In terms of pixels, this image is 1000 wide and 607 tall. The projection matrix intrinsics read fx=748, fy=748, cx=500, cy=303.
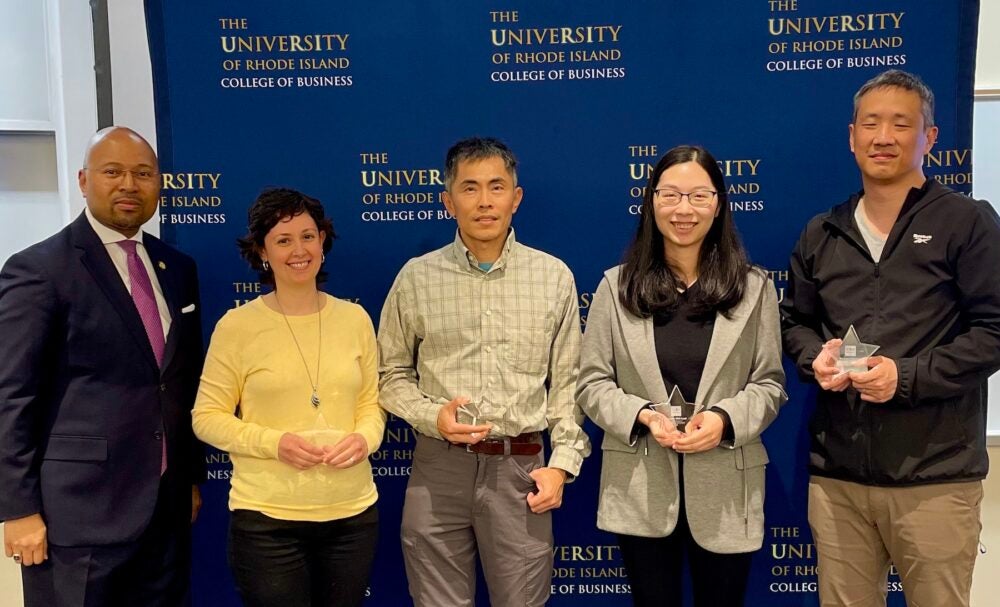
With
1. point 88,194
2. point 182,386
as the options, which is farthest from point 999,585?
point 88,194

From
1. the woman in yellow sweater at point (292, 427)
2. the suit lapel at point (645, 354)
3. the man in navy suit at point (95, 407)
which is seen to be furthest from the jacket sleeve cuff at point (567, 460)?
the man in navy suit at point (95, 407)

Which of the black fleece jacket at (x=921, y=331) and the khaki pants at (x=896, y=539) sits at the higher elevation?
the black fleece jacket at (x=921, y=331)

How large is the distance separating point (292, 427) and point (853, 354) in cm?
170

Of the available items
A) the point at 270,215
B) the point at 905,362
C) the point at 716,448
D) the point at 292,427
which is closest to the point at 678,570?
the point at 716,448

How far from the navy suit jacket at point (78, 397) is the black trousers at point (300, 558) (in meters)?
0.36

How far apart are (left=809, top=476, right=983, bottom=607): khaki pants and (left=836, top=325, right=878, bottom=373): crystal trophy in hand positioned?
1.39 feet

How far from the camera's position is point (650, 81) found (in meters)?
3.04

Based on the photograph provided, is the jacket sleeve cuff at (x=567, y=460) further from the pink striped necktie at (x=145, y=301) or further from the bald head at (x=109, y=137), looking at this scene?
the bald head at (x=109, y=137)

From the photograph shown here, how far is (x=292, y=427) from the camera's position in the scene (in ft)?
7.66

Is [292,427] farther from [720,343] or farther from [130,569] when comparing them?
[720,343]

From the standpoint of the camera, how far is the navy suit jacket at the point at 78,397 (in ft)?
7.38

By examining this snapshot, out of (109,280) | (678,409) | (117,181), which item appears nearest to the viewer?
(678,409)

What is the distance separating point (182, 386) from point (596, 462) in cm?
163

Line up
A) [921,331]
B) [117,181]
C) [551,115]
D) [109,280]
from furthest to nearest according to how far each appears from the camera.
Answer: [551,115], [117,181], [109,280], [921,331]
